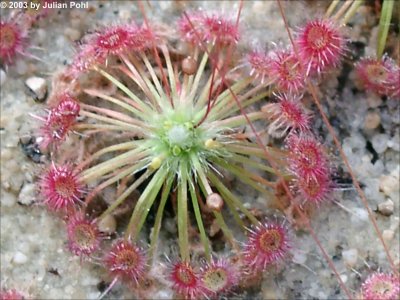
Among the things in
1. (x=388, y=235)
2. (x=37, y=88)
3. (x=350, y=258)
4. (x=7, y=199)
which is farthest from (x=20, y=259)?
(x=388, y=235)

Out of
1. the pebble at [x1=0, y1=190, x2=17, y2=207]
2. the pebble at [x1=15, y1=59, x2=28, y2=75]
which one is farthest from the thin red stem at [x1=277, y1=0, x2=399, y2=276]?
the pebble at [x1=0, y1=190, x2=17, y2=207]

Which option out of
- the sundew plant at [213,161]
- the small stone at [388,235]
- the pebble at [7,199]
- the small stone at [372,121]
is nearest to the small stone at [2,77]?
the sundew plant at [213,161]

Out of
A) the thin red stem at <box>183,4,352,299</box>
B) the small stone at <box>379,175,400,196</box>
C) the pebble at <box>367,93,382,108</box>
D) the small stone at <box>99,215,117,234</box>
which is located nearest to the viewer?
the thin red stem at <box>183,4,352,299</box>

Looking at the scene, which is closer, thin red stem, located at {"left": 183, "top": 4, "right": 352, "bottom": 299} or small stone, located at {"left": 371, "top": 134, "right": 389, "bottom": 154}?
thin red stem, located at {"left": 183, "top": 4, "right": 352, "bottom": 299}

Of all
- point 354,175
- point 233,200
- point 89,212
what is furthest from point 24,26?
point 354,175

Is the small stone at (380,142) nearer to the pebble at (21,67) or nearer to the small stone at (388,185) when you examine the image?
the small stone at (388,185)

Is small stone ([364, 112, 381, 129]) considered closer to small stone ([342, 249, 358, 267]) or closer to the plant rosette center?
small stone ([342, 249, 358, 267])

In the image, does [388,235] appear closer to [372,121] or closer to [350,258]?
[350,258]

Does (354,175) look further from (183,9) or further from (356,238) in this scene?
(183,9)
